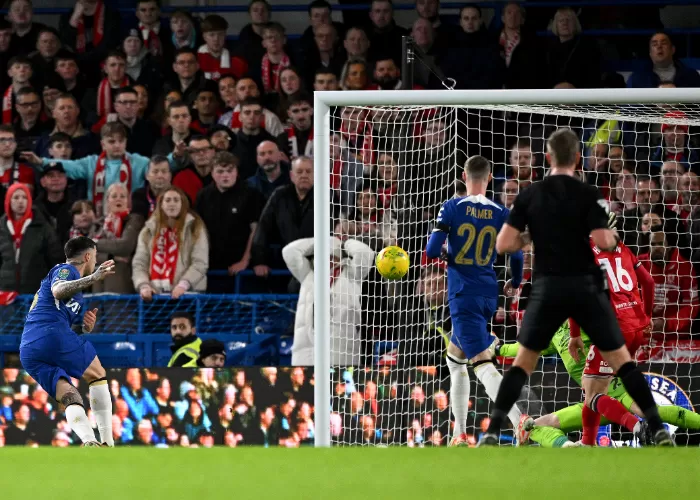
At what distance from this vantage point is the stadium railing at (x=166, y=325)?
33.2 ft

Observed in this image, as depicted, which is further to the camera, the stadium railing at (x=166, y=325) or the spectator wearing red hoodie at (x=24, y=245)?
the spectator wearing red hoodie at (x=24, y=245)

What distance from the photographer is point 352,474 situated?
4898 mm

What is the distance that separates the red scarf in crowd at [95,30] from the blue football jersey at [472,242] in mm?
6010

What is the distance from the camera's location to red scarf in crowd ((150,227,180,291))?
10297 mm

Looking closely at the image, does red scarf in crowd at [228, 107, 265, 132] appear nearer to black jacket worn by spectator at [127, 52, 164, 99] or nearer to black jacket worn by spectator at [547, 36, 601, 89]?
black jacket worn by spectator at [127, 52, 164, 99]

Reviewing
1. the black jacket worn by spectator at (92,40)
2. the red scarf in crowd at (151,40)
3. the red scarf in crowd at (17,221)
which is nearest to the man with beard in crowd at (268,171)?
the red scarf in crowd at (17,221)

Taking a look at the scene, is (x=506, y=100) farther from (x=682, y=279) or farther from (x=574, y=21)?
(x=574, y=21)

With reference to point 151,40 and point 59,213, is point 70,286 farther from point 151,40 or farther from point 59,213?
point 151,40

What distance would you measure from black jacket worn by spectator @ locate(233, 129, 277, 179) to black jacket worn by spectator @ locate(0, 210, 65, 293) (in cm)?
179

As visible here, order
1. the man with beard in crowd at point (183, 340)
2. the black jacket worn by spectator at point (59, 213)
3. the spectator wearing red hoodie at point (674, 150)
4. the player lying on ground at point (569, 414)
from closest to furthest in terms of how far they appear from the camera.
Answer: the player lying on ground at point (569, 414) → the spectator wearing red hoodie at point (674, 150) → the man with beard in crowd at point (183, 340) → the black jacket worn by spectator at point (59, 213)

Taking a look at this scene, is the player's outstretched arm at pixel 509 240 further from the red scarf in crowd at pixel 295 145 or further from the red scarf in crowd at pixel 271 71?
the red scarf in crowd at pixel 271 71

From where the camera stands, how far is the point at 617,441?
29.2 ft

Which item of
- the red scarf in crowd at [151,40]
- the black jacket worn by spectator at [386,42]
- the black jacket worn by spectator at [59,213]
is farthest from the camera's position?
the red scarf in crowd at [151,40]

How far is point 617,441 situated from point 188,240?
3838 mm
